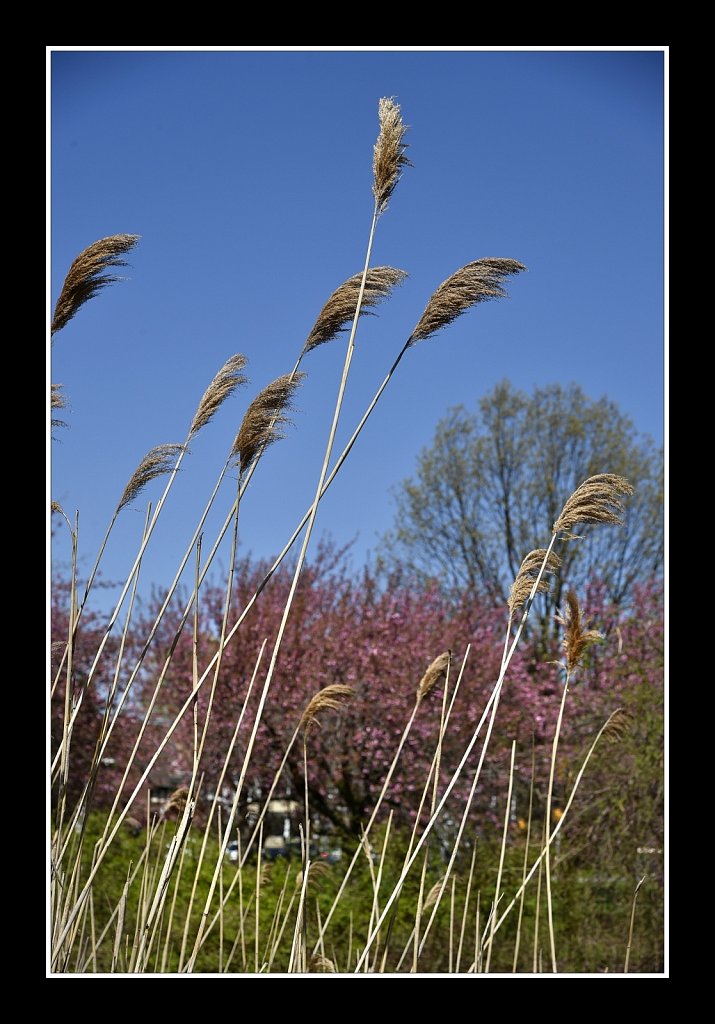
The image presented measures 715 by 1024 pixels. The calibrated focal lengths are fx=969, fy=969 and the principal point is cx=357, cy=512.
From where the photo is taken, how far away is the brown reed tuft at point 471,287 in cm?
197

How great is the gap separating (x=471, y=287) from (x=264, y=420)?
515 millimetres

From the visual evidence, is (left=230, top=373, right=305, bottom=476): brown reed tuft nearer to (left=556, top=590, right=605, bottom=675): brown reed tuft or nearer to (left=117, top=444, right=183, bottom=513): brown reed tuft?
(left=117, top=444, right=183, bottom=513): brown reed tuft

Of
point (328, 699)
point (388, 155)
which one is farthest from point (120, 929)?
point (388, 155)

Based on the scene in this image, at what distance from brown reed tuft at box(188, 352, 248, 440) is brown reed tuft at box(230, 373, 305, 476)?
0.55 feet

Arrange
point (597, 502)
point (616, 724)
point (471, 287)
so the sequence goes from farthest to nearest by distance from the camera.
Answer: point (616, 724)
point (597, 502)
point (471, 287)

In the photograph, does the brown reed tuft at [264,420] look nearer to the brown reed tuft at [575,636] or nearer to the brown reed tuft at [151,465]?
the brown reed tuft at [151,465]

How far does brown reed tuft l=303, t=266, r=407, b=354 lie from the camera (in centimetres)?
206

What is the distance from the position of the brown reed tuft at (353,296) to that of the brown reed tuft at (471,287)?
134 millimetres

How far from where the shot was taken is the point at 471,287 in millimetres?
1976

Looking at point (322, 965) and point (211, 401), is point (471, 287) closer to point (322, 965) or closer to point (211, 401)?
point (211, 401)

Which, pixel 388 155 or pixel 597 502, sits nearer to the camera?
pixel 388 155
